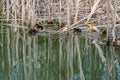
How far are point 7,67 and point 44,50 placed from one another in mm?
1451

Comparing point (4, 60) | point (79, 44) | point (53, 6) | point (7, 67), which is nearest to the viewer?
→ point (7, 67)

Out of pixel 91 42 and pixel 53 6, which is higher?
pixel 53 6

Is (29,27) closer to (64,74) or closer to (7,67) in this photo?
(7,67)

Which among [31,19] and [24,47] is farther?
[31,19]

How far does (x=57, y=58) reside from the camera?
560 centimetres

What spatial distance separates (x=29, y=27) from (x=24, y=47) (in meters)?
1.90

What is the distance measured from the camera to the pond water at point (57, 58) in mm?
4445

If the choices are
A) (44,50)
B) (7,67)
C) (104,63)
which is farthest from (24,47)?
(104,63)

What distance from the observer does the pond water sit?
4.45 metres

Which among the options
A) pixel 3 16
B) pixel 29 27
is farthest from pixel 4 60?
pixel 3 16

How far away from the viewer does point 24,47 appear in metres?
6.70

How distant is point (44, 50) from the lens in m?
6.38

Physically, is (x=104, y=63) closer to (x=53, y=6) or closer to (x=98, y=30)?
(x=98, y=30)

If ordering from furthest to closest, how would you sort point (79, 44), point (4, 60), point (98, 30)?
1. point (98, 30)
2. point (79, 44)
3. point (4, 60)
